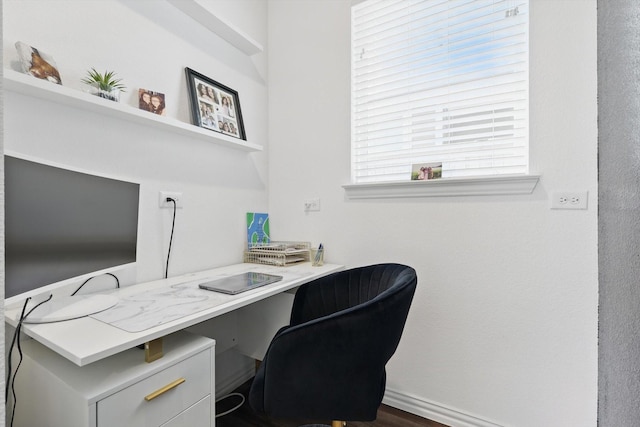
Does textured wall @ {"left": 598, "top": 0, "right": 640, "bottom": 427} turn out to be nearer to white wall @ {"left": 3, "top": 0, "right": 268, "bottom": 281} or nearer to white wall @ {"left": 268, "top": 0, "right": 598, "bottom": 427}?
white wall @ {"left": 268, "top": 0, "right": 598, "bottom": 427}

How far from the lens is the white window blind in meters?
1.46

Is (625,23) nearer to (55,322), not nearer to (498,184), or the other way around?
(498,184)

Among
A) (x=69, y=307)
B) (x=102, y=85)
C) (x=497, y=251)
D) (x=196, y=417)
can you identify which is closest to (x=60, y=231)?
(x=69, y=307)

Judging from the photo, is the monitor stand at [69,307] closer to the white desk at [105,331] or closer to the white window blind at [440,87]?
the white desk at [105,331]

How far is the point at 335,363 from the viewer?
3.23 ft

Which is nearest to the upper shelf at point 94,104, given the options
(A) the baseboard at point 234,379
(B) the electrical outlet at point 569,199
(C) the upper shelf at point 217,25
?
(C) the upper shelf at point 217,25

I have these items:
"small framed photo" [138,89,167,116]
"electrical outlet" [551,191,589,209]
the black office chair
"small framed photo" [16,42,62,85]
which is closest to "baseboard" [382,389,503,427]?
the black office chair

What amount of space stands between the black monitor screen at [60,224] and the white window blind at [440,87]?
48.6 inches

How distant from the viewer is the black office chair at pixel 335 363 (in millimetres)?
972

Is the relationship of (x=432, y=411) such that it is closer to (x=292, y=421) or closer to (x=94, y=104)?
(x=292, y=421)

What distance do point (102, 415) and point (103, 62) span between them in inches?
51.9

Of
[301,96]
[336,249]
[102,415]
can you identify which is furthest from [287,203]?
[102,415]

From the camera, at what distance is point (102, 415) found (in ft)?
2.52

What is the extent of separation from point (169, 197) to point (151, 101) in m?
0.45
